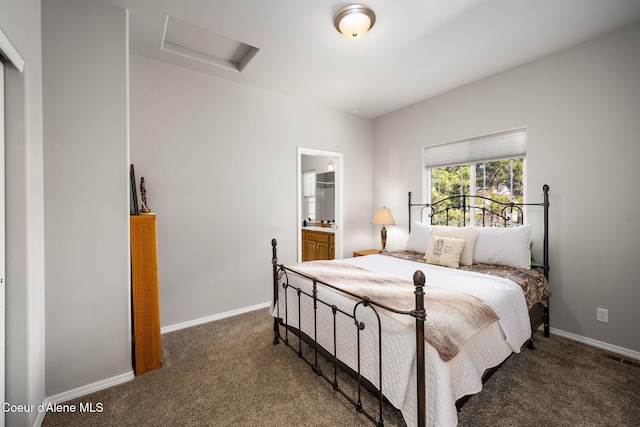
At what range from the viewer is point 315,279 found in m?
2.07

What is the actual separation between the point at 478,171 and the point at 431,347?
2.83m

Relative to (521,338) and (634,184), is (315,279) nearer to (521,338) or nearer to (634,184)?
(521,338)

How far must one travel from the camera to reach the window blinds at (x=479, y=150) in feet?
10.2

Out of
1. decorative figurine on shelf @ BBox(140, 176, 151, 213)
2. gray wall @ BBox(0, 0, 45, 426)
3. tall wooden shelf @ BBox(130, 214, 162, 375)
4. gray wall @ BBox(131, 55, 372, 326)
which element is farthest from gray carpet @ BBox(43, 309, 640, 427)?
decorative figurine on shelf @ BBox(140, 176, 151, 213)

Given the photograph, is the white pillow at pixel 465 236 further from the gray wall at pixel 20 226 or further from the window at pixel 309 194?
the window at pixel 309 194

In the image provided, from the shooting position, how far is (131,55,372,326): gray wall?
288 centimetres

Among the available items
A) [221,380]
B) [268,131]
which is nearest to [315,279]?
[221,380]

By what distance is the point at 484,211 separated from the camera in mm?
Answer: 3445

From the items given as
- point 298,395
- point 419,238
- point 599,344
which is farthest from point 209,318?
point 599,344

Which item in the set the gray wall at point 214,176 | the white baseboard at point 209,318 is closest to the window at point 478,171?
the gray wall at point 214,176

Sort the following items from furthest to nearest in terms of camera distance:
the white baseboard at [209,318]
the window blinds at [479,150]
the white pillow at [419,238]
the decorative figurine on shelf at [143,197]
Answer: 1. the white pillow at [419,238]
2. the window blinds at [479,150]
3. the white baseboard at [209,318]
4. the decorative figurine on shelf at [143,197]

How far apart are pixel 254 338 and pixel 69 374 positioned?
1.34m

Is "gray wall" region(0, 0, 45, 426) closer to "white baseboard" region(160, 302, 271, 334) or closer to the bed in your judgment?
"white baseboard" region(160, 302, 271, 334)

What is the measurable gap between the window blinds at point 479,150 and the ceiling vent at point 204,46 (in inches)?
101
